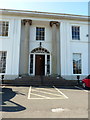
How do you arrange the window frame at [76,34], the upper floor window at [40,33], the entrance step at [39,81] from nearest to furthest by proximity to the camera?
the entrance step at [39,81]
the upper floor window at [40,33]
the window frame at [76,34]

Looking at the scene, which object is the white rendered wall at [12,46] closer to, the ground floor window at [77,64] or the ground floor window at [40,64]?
the ground floor window at [40,64]

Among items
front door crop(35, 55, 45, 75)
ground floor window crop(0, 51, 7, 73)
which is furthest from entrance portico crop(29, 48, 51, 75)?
ground floor window crop(0, 51, 7, 73)

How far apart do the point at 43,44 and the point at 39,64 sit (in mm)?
2439

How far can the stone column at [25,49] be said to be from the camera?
12349 mm

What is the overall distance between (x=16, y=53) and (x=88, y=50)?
28.2 feet

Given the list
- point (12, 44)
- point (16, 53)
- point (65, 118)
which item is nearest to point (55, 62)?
point (16, 53)

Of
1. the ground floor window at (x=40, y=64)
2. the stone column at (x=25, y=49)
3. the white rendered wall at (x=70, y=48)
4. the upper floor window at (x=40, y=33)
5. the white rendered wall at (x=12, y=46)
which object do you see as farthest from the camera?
the upper floor window at (x=40, y=33)

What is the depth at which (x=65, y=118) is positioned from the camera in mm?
3674

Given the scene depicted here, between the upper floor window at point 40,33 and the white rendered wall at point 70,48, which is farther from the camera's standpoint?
the upper floor window at point 40,33

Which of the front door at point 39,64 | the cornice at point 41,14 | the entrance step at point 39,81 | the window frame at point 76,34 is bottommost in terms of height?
the entrance step at point 39,81

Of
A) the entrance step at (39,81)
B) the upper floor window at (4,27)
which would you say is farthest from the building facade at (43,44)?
the entrance step at (39,81)

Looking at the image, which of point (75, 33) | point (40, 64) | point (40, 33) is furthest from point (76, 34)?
point (40, 64)

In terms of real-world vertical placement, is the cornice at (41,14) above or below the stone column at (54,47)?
above

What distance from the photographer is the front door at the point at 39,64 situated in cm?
1331
